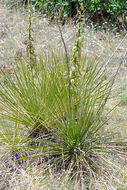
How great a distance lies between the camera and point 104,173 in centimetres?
147

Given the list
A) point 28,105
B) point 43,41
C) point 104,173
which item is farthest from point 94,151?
point 43,41

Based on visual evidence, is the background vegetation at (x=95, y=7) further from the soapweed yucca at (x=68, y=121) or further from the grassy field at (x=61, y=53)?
the soapweed yucca at (x=68, y=121)

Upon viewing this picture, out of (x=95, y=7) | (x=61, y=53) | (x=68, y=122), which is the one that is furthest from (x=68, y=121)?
(x=95, y=7)

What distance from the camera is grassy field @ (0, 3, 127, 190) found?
137 cm

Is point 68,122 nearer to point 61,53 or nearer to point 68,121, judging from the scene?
point 68,121

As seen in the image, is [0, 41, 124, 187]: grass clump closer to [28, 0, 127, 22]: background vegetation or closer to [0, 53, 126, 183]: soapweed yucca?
[0, 53, 126, 183]: soapweed yucca

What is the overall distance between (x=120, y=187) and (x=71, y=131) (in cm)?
48

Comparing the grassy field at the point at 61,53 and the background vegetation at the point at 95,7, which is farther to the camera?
the background vegetation at the point at 95,7

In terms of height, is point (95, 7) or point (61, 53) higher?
point (95, 7)

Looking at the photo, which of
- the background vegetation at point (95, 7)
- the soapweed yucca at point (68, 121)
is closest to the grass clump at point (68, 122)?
the soapweed yucca at point (68, 121)

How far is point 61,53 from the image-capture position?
2.19 m

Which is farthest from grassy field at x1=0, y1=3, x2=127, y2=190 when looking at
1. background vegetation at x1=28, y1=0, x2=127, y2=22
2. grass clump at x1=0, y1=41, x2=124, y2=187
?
background vegetation at x1=28, y1=0, x2=127, y2=22

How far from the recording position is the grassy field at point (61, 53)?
53.7 inches

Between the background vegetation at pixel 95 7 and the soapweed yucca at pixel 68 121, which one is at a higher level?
the background vegetation at pixel 95 7
